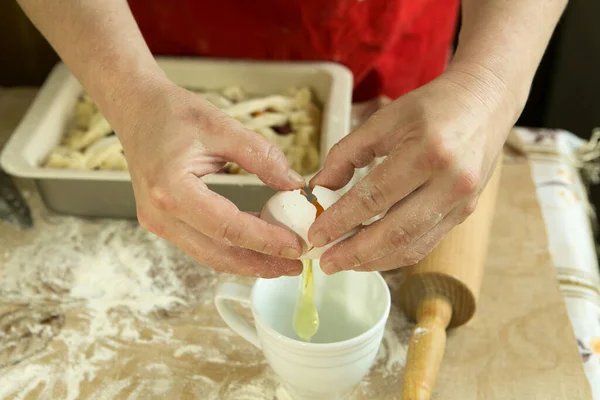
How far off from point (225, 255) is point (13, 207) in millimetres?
453

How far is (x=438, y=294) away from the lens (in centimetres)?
68

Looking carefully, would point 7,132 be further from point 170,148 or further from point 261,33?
point 170,148

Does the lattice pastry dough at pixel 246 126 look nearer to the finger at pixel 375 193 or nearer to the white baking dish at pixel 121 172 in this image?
the white baking dish at pixel 121 172

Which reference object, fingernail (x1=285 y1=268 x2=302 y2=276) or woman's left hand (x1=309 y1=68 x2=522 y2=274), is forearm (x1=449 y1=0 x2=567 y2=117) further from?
fingernail (x1=285 y1=268 x2=302 y2=276)

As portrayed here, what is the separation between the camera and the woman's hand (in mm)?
531

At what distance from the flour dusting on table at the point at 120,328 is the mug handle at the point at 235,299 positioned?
7 centimetres

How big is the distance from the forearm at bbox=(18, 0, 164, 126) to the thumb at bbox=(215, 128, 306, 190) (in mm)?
132

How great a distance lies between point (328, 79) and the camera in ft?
3.24

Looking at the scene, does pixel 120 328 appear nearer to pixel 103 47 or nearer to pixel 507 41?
pixel 103 47

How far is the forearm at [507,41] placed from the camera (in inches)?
23.7

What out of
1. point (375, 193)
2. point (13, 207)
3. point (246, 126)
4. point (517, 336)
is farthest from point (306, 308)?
point (13, 207)

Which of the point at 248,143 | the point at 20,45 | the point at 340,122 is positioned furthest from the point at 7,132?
the point at 248,143

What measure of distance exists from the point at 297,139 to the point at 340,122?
0.09 m

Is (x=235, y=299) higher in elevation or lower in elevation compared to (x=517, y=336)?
higher
